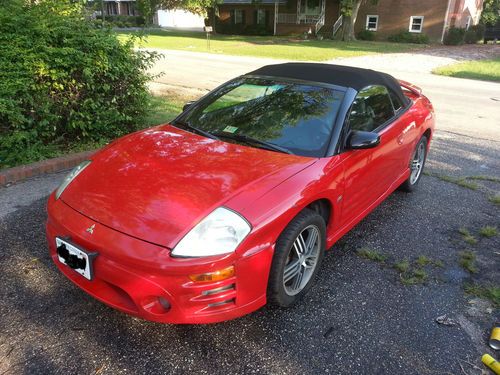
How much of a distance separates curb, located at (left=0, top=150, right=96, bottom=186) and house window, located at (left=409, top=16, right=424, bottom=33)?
107 feet

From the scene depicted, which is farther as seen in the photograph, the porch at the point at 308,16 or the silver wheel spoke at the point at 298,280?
the porch at the point at 308,16

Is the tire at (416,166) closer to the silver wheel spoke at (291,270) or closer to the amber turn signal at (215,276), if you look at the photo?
the silver wheel spoke at (291,270)

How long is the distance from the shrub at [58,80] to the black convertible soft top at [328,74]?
242cm

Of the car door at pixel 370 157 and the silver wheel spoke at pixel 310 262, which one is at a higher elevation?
the car door at pixel 370 157

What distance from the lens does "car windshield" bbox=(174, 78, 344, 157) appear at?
9.90 ft

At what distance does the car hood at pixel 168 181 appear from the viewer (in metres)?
2.27

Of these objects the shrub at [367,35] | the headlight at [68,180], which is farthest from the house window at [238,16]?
the headlight at [68,180]

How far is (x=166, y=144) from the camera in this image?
3080 mm

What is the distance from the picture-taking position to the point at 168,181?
2.55m

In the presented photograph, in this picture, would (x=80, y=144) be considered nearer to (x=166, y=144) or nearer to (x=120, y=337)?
(x=166, y=144)

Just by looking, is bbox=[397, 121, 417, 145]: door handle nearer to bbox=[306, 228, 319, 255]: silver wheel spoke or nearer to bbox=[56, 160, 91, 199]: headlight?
bbox=[306, 228, 319, 255]: silver wheel spoke

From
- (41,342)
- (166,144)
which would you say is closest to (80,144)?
(166,144)

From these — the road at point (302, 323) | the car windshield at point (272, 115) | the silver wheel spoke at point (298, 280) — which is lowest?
the road at point (302, 323)

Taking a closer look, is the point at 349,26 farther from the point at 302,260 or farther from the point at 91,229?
the point at 91,229
